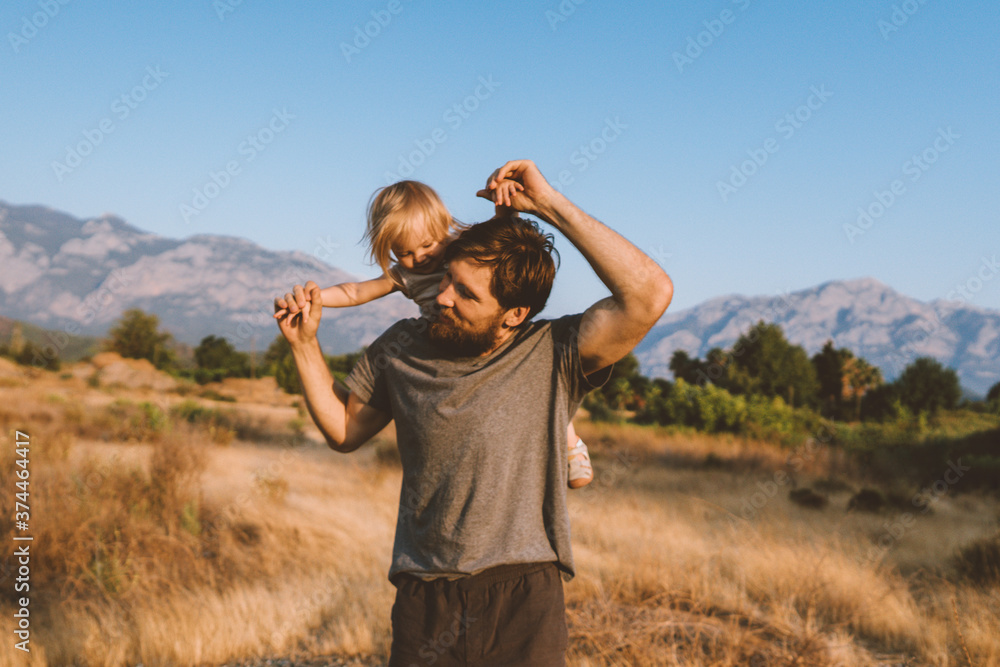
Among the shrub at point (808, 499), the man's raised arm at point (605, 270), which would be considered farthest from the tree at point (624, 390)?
the man's raised arm at point (605, 270)

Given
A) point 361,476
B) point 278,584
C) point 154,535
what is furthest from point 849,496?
point 154,535

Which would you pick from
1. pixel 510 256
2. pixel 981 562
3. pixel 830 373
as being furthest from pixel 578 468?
pixel 830 373

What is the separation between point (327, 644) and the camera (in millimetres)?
4547

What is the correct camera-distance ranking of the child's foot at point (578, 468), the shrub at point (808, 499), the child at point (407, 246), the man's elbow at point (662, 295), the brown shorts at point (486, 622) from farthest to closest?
the shrub at point (808, 499) → the child at point (407, 246) → the child's foot at point (578, 468) → the brown shorts at point (486, 622) → the man's elbow at point (662, 295)

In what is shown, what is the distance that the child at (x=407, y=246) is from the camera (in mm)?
2490

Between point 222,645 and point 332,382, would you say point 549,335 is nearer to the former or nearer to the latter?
point 332,382

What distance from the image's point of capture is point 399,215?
103 inches

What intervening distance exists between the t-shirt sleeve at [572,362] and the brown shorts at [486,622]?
52 cm

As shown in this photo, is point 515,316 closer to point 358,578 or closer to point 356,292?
point 356,292

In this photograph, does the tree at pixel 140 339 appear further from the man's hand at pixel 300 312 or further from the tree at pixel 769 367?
the man's hand at pixel 300 312

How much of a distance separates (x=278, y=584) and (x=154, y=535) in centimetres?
135

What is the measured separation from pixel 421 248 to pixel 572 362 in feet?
3.41

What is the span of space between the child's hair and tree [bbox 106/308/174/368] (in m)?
44.2

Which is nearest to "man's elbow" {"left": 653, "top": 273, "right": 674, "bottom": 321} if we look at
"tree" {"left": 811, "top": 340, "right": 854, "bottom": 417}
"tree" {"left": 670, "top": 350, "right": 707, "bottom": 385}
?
"tree" {"left": 670, "top": 350, "right": 707, "bottom": 385}
